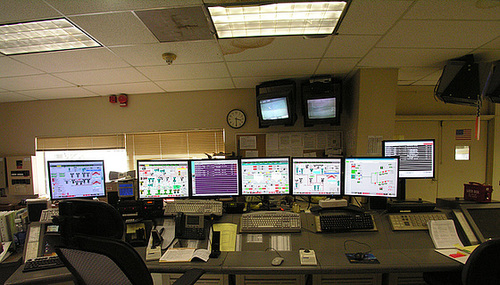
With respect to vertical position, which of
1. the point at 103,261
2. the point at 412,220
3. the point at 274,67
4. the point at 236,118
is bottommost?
the point at 412,220

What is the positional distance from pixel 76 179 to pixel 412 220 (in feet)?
10.2

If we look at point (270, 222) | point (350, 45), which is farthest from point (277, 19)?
point (270, 222)

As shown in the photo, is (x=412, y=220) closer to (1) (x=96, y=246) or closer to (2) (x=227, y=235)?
(2) (x=227, y=235)

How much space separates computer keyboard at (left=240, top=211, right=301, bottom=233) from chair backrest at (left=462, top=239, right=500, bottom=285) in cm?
97

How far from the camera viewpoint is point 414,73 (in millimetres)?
2846

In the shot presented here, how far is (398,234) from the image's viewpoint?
163cm

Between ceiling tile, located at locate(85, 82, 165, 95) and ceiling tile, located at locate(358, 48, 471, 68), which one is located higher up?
ceiling tile, located at locate(358, 48, 471, 68)

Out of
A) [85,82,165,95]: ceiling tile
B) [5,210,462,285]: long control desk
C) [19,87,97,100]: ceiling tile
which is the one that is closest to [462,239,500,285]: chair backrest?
[5,210,462,285]: long control desk

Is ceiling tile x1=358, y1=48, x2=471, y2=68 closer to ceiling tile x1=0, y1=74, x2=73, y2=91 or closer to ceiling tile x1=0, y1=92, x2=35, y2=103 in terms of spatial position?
ceiling tile x1=0, y1=74, x2=73, y2=91

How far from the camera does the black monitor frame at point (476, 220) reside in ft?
5.17

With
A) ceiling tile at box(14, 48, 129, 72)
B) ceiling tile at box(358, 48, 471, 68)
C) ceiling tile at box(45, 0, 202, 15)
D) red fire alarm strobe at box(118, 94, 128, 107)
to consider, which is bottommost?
red fire alarm strobe at box(118, 94, 128, 107)

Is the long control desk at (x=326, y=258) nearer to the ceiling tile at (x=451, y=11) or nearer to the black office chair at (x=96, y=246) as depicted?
the black office chair at (x=96, y=246)

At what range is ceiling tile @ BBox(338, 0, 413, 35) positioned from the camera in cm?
142

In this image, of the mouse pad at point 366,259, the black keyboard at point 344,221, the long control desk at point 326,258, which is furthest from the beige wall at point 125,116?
the mouse pad at point 366,259
